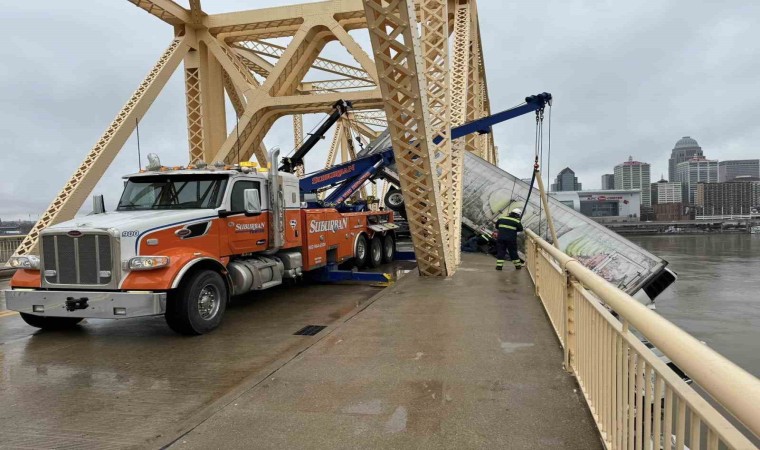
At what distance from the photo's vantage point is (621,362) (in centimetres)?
258

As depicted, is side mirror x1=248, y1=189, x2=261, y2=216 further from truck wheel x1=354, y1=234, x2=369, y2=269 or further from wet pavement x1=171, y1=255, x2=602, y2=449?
truck wheel x1=354, y1=234, x2=369, y2=269

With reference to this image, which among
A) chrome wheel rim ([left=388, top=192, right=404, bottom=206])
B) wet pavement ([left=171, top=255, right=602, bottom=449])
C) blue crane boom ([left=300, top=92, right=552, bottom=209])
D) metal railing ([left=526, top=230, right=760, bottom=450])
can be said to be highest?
blue crane boom ([left=300, top=92, right=552, bottom=209])

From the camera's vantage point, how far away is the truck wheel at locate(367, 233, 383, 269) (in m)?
13.7

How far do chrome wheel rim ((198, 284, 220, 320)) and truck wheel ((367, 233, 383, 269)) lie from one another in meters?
7.15

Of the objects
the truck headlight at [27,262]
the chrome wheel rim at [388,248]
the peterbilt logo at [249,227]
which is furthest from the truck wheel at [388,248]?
the truck headlight at [27,262]

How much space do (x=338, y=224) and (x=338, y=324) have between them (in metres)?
5.12

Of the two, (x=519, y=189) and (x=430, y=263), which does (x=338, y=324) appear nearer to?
(x=430, y=263)

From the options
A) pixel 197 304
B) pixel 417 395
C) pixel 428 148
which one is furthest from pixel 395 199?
pixel 417 395

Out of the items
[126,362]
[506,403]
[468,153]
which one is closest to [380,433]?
[506,403]

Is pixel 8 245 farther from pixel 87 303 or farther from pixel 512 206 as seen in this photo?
pixel 512 206

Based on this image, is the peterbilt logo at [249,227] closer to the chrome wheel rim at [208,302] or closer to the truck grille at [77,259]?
the chrome wheel rim at [208,302]

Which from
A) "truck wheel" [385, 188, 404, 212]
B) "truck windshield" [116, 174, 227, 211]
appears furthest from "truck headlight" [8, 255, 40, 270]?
"truck wheel" [385, 188, 404, 212]

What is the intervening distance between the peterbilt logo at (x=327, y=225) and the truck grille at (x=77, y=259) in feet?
13.6

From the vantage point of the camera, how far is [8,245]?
1678cm
